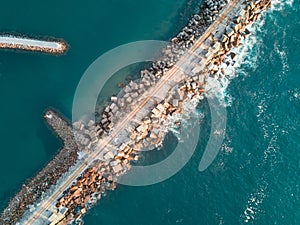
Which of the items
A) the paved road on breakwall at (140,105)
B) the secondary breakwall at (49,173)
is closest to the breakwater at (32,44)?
the secondary breakwall at (49,173)

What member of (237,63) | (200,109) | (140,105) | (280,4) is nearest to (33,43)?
(140,105)

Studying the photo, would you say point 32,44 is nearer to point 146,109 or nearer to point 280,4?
point 146,109

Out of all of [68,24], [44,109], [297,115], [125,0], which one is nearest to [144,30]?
[125,0]

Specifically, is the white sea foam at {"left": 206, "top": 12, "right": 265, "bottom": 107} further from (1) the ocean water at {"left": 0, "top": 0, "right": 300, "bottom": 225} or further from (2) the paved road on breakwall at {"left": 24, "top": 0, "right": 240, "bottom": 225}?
(2) the paved road on breakwall at {"left": 24, "top": 0, "right": 240, "bottom": 225}

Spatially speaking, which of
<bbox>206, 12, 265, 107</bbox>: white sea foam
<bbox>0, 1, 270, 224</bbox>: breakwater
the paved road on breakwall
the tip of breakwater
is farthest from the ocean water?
the paved road on breakwall

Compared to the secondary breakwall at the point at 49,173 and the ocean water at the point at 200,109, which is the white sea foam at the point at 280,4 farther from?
the secondary breakwall at the point at 49,173
